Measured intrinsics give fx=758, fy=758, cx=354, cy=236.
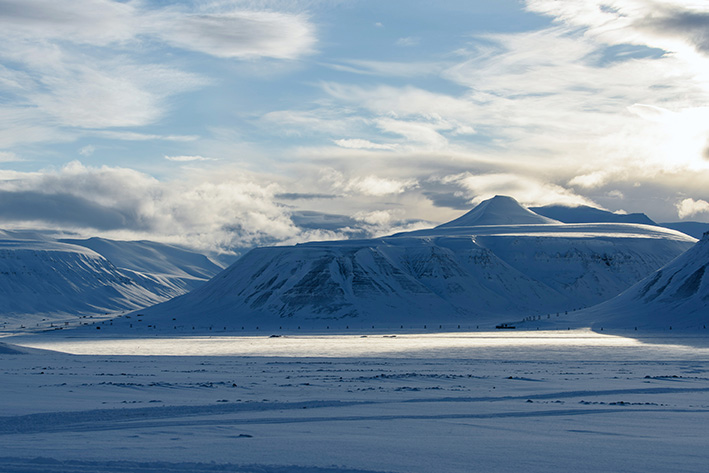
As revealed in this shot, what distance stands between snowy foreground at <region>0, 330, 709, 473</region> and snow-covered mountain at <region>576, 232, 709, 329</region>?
79.4 metres

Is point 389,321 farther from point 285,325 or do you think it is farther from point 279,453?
point 279,453

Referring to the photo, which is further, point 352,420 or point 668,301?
point 668,301

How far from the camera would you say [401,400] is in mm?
28375

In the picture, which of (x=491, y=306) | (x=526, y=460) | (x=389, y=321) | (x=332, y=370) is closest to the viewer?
(x=526, y=460)

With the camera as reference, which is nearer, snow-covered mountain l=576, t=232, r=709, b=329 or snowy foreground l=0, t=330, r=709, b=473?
snowy foreground l=0, t=330, r=709, b=473

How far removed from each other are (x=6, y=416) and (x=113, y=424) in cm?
340

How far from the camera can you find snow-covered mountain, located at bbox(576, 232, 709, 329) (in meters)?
117

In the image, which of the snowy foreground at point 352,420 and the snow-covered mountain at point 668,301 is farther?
the snow-covered mountain at point 668,301

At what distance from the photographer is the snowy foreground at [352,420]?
1658cm

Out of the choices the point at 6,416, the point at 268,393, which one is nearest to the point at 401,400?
Answer: the point at 268,393

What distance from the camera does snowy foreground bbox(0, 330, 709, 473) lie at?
54.4 ft

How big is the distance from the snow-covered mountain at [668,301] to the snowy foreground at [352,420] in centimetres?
7942

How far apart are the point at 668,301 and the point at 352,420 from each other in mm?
115043

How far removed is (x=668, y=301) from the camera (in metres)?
125
